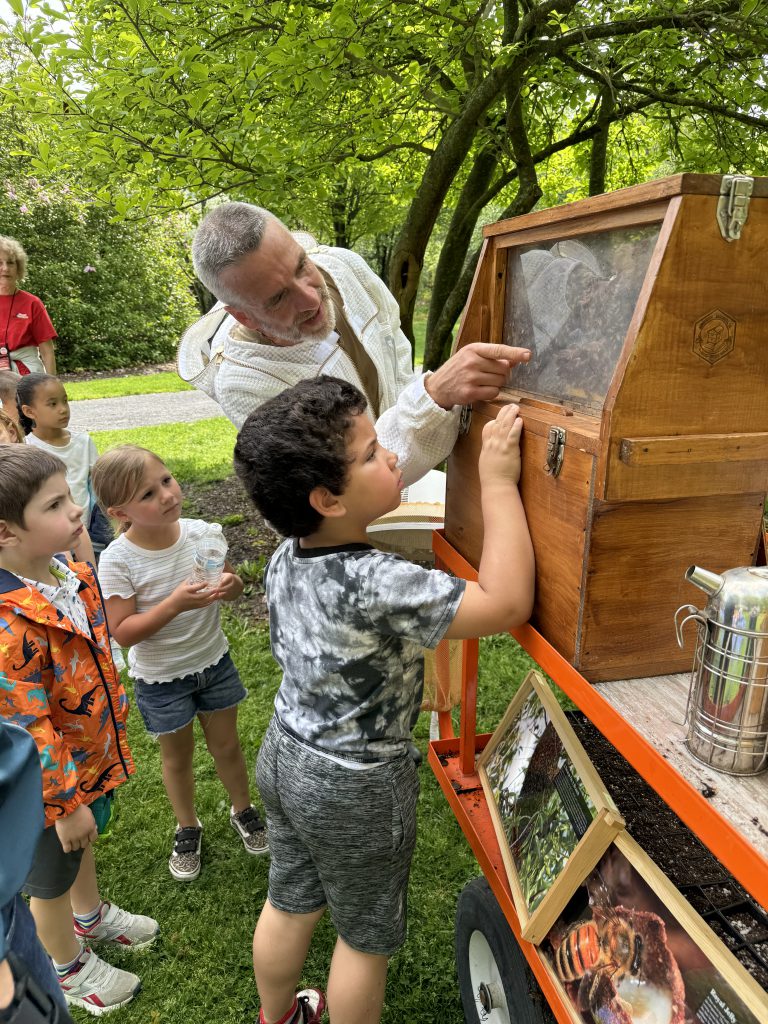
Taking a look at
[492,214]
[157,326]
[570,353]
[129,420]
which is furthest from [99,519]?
[492,214]

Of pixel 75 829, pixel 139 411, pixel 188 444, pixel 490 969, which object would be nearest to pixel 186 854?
pixel 75 829

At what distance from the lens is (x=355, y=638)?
1.46 meters

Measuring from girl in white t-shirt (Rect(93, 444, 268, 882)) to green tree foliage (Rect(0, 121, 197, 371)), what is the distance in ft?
49.2

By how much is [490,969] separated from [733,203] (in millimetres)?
1968

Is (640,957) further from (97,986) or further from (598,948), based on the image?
(97,986)

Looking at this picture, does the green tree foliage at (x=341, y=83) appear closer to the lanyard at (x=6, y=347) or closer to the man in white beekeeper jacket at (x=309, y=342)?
the man in white beekeeper jacket at (x=309, y=342)

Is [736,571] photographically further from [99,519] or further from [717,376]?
A: [99,519]

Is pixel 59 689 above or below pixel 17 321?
below

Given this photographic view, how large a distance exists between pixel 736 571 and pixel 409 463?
0.92 meters

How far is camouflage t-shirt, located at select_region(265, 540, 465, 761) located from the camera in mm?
1392

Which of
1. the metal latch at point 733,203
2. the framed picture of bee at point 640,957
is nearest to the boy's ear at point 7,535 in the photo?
the framed picture of bee at point 640,957

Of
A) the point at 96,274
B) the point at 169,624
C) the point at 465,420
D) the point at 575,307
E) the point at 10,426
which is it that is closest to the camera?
the point at 575,307

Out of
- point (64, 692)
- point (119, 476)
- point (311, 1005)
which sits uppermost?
point (119, 476)

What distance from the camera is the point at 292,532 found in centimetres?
152
